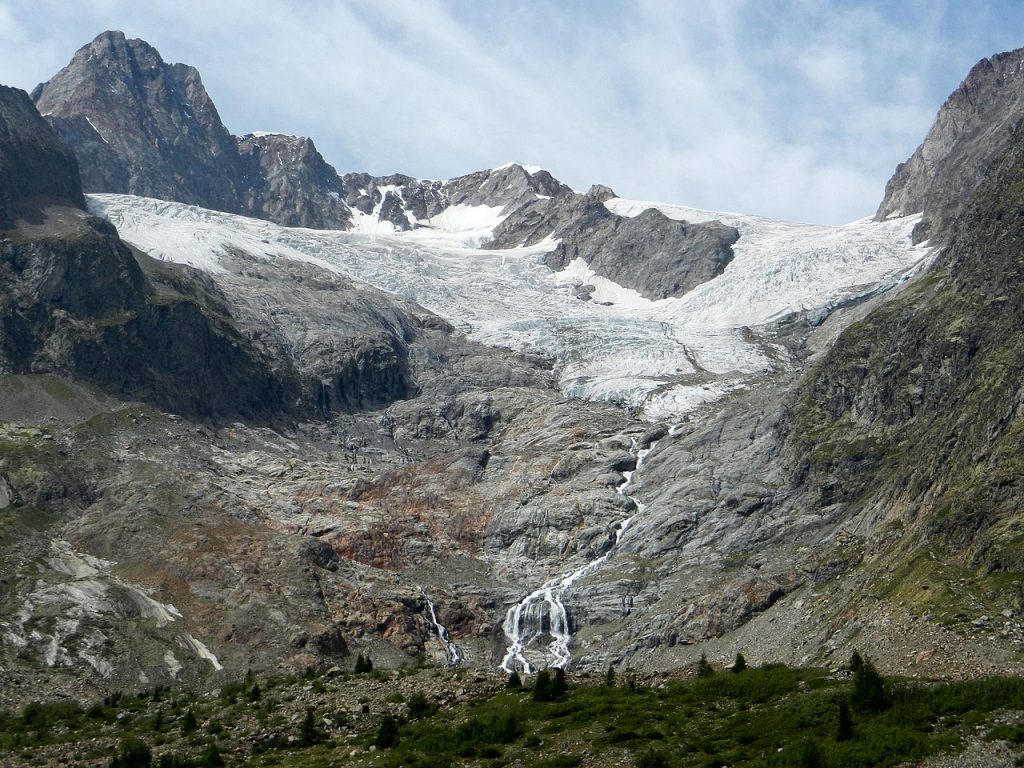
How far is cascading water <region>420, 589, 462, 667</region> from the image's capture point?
4333 inches

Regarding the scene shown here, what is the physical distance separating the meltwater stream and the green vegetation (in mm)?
62061

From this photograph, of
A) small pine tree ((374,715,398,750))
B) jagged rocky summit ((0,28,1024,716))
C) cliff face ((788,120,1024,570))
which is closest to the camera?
small pine tree ((374,715,398,750))

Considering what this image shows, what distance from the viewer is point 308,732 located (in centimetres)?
4094

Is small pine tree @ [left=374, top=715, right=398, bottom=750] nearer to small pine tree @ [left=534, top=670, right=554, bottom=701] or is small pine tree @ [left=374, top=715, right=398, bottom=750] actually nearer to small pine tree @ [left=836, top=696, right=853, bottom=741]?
small pine tree @ [left=534, top=670, right=554, bottom=701]

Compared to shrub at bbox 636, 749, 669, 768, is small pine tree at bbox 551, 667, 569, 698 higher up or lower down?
higher up

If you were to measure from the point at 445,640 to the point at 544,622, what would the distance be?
1112 centimetres

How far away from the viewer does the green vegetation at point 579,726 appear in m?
32.6

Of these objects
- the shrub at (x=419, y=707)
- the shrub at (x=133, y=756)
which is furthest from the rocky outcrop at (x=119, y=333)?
the shrub at (x=419, y=707)

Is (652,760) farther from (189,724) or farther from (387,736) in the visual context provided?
(189,724)

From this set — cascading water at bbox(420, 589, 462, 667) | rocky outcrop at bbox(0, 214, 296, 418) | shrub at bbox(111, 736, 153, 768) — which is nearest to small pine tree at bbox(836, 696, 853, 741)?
shrub at bbox(111, 736, 153, 768)

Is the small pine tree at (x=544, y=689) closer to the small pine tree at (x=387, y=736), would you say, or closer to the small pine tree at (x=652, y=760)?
the small pine tree at (x=387, y=736)

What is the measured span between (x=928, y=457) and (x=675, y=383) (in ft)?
292

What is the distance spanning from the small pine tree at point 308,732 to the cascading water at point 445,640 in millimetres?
67990

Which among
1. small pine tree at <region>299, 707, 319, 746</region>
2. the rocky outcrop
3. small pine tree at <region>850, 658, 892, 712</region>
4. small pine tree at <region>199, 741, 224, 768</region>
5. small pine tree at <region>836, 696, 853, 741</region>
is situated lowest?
small pine tree at <region>199, 741, 224, 768</region>
